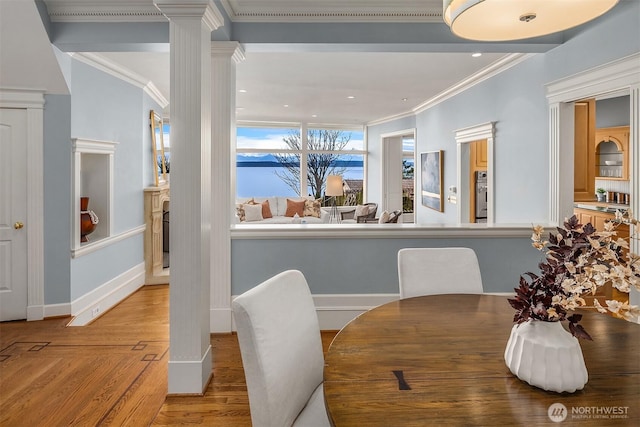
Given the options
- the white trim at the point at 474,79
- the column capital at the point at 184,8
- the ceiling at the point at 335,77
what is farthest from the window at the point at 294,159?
the column capital at the point at 184,8

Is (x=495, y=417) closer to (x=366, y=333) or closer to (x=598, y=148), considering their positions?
(x=366, y=333)

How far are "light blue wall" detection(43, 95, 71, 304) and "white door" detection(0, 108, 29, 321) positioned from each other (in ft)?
0.59

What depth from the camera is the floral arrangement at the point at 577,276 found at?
984 mm

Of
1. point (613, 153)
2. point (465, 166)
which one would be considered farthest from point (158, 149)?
point (613, 153)

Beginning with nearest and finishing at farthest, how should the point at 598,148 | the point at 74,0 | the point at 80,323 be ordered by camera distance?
the point at 74,0, the point at 80,323, the point at 598,148

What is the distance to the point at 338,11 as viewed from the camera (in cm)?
303

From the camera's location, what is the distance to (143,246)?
17.1ft

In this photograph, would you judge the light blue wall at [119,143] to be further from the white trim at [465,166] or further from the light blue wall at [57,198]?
the white trim at [465,166]

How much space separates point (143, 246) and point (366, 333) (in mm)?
4549

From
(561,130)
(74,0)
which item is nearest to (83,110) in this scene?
(74,0)

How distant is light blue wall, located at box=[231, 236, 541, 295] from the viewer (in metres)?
3.29

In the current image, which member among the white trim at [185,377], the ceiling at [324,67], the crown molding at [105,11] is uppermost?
the ceiling at [324,67]

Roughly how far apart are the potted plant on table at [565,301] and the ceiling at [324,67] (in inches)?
99.7

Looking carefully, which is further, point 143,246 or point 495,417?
point 143,246
